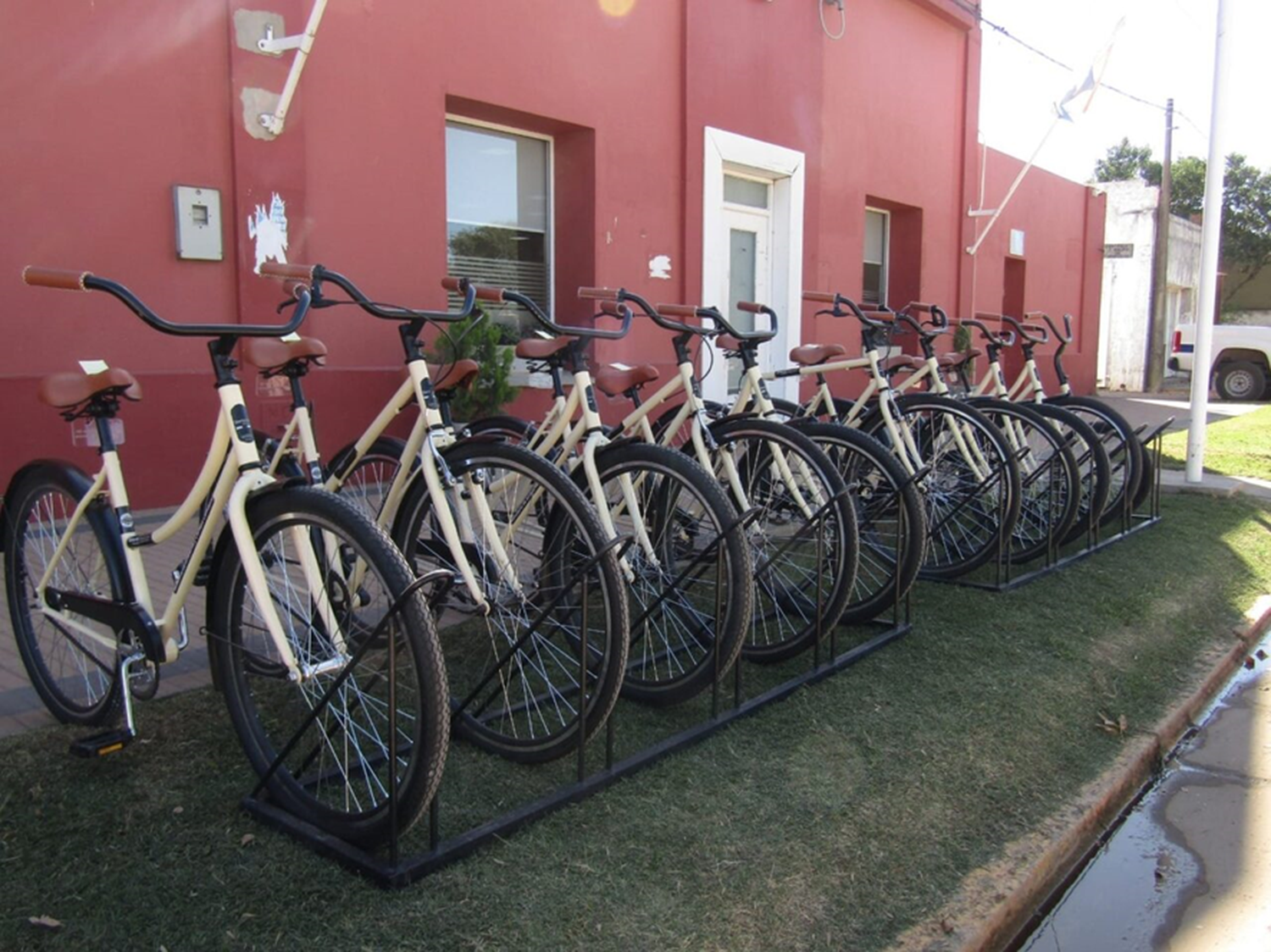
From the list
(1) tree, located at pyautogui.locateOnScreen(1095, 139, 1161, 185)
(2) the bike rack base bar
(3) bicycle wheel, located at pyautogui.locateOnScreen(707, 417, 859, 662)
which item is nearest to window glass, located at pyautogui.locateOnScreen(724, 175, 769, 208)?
(3) bicycle wheel, located at pyautogui.locateOnScreen(707, 417, 859, 662)

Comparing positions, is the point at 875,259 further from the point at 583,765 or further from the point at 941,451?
the point at 583,765

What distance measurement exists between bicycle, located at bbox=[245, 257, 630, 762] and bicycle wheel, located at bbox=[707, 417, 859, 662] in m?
0.74

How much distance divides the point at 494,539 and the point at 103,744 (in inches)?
47.7

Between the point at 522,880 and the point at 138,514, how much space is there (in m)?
4.33

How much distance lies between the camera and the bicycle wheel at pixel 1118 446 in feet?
20.9

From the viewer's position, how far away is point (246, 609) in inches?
110

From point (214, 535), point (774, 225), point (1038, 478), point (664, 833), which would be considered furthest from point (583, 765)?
point (774, 225)

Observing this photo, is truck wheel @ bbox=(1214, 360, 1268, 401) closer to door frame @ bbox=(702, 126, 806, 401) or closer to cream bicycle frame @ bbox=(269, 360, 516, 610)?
door frame @ bbox=(702, 126, 806, 401)

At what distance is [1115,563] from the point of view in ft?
19.5

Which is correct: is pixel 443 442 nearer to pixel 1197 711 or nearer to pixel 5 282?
pixel 1197 711

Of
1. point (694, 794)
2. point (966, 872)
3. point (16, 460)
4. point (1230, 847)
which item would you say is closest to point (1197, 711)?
point (1230, 847)

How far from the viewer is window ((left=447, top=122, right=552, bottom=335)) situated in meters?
7.88

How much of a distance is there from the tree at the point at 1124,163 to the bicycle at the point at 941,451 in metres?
39.9

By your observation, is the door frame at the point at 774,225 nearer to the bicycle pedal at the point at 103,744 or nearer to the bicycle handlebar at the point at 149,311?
A: the bicycle handlebar at the point at 149,311
